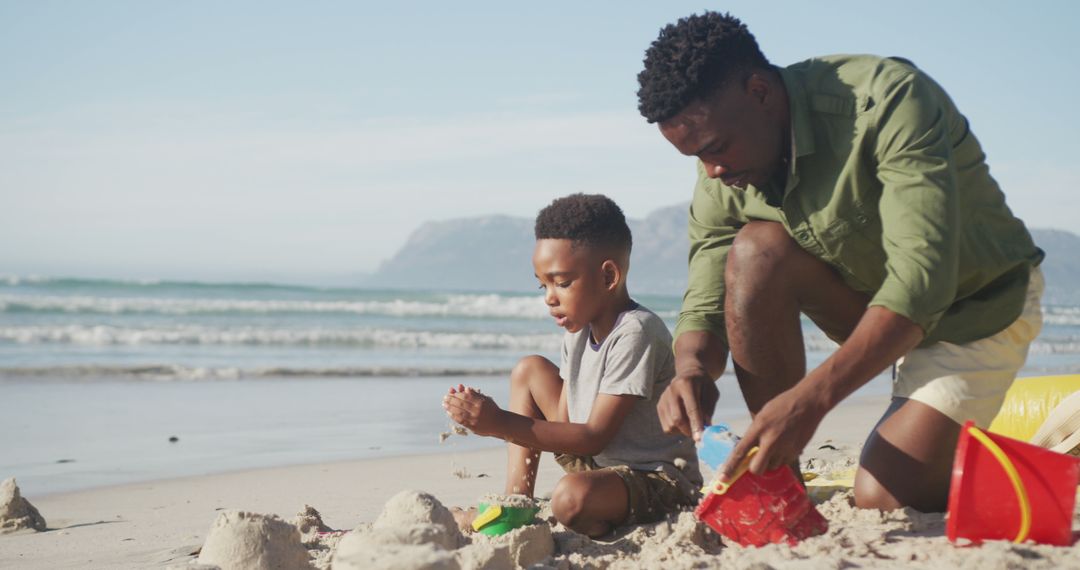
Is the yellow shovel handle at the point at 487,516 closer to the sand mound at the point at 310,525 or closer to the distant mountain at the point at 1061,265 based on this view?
the sand mound at the point at 310,525

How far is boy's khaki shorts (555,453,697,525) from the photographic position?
3059 millimetres

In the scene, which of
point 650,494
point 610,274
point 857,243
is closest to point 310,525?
point 650,494

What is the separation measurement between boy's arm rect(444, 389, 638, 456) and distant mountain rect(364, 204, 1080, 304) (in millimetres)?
33677

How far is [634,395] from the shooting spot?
10.4ft

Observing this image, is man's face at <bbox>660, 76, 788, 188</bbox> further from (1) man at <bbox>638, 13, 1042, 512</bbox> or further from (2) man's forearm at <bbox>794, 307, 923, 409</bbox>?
(2) man's forearm at <bbox>794, 307, 923, 409</bbox>

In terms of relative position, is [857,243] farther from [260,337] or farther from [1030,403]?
A: [260,337]

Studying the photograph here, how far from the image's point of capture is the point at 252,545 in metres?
2.57

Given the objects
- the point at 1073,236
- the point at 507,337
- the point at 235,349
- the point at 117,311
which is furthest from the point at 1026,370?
the point at 1073,236

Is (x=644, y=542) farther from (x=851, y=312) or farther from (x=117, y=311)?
(x=117, y=311)

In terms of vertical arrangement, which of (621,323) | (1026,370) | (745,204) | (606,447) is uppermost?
(745,204)

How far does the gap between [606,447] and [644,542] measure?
18.0 inches

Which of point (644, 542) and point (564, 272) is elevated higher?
point (564, 272)

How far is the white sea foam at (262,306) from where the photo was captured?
18641 mm

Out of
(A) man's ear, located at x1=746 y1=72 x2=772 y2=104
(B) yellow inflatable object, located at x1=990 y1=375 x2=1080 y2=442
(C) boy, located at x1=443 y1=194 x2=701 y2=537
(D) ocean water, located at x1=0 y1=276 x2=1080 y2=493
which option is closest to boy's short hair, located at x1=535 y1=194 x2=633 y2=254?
(C) boy, located at x1=443 y1=194 x2=701 y2=537
